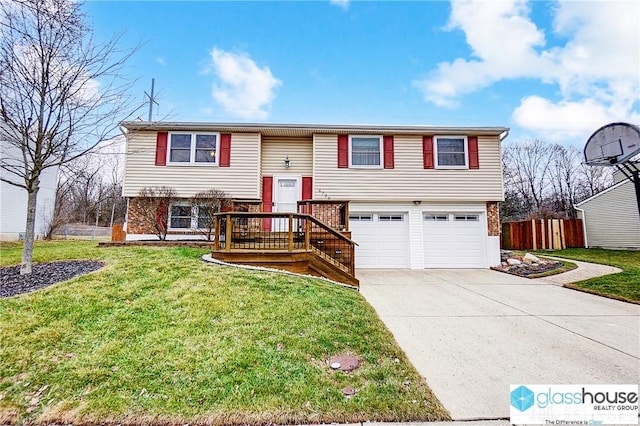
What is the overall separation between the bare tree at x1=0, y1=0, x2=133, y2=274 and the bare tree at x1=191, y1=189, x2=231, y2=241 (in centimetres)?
442

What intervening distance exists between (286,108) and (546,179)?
2690 cm

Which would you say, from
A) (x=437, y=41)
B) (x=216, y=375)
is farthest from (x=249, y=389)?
(x=437, y=41)

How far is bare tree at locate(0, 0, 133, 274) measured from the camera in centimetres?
529

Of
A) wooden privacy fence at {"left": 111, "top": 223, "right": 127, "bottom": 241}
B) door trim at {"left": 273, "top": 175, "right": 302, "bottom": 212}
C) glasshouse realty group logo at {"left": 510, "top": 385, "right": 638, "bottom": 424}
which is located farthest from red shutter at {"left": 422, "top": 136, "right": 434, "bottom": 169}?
wooden privacy fence at {"left": 111, "top": 223, "right": 127, "bottom": 241}

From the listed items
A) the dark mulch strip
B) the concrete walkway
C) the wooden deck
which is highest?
the wooden deck

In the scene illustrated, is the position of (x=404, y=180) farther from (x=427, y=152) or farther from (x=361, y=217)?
(x=361, y=217)

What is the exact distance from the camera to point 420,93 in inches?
571

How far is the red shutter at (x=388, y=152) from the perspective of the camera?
11.3 m

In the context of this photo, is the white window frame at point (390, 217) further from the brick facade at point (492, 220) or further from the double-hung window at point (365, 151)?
the brick facade at point (492, 220)

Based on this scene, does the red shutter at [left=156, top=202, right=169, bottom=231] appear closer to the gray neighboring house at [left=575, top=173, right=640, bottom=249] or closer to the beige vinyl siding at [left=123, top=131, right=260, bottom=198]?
the beige vinyl siding at [left=123, top=131, right=260, bottom=198]

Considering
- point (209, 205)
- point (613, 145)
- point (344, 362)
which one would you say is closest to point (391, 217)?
point (613, 145)

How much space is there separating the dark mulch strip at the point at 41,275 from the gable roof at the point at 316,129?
5904 millimetres

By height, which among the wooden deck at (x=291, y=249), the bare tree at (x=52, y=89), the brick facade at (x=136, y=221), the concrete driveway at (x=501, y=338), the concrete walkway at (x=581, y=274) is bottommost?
the concrete driveway at (x=501, y=338)

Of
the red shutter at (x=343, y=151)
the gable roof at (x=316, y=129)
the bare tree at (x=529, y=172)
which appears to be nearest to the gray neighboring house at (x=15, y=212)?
the gable roof at (x=316, y=129)
